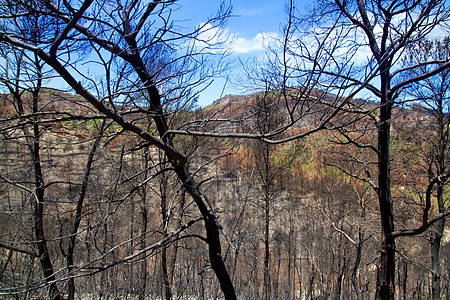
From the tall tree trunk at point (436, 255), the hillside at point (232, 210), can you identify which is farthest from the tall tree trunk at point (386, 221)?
the tall tree trunk at point (436, 255)

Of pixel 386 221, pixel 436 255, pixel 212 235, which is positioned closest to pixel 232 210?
pixel 436 255

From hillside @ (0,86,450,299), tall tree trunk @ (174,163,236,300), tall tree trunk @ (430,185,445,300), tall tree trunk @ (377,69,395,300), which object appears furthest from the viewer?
tall tree trunk @ (430,185,445,300)

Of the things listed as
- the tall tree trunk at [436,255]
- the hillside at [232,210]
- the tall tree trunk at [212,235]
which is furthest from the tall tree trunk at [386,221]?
the tall tree trunk at [212,235]

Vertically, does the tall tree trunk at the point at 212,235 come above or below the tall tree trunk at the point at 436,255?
above

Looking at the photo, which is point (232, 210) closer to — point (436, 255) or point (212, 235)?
point (436, 255)

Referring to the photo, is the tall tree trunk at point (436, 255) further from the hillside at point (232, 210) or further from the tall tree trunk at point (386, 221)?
the tall tree trunk at point (386, 221)

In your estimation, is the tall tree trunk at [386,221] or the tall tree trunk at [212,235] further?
the tall tree trunk at [386,221]

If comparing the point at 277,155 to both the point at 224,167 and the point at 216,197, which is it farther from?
the point at 224,167

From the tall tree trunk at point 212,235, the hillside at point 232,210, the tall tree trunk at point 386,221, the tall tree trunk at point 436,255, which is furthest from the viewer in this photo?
the tall tree trunk at point 436,255

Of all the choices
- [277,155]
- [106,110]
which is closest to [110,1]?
[106,110]

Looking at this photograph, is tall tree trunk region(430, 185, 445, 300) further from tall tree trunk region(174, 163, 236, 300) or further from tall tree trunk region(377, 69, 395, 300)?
tall tree trunk region(174, 163, 236, 300)

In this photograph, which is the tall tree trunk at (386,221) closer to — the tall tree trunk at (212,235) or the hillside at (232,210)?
the hillside at (232,210)

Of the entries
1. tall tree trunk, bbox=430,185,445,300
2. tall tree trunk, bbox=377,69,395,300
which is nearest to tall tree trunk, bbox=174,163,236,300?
tall tree trunk, bbox=377,69,395,300

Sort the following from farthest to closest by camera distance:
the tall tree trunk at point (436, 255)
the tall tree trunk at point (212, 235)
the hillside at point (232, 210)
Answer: the tall tree trunk at point (436, 255) → the hillside at point (232, 210) → the tall tree trunk at point (212, 235)
